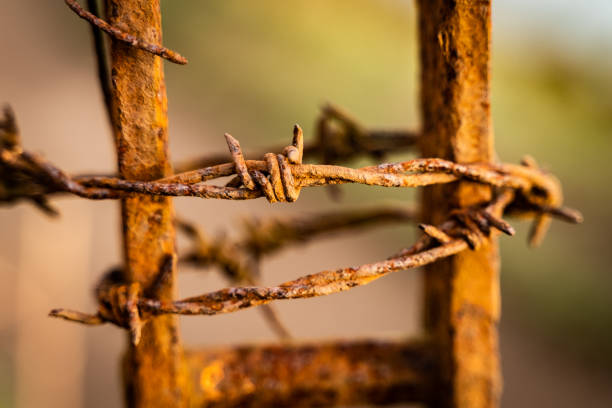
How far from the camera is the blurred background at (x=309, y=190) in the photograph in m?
1.71

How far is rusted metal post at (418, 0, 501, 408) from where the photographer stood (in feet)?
1.28

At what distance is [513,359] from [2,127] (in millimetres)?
1848

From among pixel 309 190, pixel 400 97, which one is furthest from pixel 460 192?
pixel 309 190

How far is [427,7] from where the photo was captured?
448 millimetres

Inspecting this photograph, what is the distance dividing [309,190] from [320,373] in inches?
75.3

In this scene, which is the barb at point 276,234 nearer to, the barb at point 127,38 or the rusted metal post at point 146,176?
the rusted metal post at point 146,176

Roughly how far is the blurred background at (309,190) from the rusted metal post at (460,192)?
0.89m

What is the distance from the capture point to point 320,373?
533 mm

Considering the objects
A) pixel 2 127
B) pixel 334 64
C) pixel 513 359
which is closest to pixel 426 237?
pixel 2 127

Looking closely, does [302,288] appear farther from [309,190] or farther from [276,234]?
[309,190]

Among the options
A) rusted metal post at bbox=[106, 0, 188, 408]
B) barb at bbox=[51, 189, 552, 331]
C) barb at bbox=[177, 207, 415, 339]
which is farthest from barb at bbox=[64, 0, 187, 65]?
barb at bbox=[177, 207, 415, 339]

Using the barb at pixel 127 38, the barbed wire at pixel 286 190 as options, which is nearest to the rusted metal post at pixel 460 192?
the barbed wire at pixel 286 190

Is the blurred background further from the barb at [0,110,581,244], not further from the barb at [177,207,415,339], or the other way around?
the barb at [0,110,581,244]

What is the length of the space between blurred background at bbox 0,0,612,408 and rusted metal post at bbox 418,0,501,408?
0.89 m
